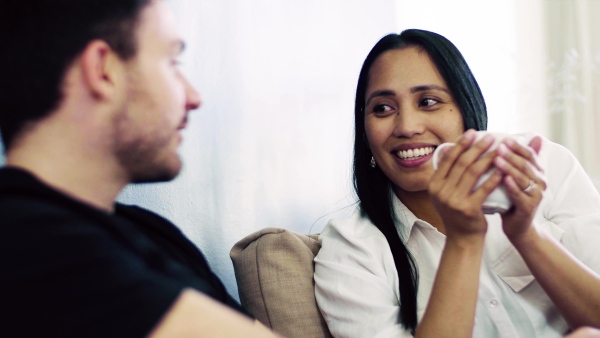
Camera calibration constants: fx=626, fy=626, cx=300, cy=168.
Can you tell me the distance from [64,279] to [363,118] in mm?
1080

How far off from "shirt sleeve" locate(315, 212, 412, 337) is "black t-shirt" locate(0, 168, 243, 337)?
0.67 m

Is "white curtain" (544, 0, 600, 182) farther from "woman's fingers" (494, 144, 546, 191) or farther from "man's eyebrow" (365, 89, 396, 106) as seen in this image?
"woman's fingers" (494, 144, 546, 191)

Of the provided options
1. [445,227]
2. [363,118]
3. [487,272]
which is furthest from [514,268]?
[363,118]

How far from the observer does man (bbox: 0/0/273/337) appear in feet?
1.88

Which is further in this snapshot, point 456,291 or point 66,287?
point 456,291

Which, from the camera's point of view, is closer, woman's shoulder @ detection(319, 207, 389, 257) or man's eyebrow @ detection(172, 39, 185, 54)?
man's eyebrow @ detection(172, 39, 185, 54)

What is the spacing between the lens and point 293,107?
1.71 meters

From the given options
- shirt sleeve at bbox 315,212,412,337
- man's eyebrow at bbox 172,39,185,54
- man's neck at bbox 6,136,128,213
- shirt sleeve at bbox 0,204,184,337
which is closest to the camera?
shirt sleeve at bbox 0,204,184,337

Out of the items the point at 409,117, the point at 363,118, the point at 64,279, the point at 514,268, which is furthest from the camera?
the point at 363,118

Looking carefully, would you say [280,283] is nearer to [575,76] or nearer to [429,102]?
[429,102]

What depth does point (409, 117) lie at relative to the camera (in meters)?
1.40

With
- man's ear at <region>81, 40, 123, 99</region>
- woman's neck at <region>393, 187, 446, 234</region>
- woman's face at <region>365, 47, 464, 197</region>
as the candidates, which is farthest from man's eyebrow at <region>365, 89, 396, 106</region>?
man's ear at <region>81, 40, 123, 99</region>

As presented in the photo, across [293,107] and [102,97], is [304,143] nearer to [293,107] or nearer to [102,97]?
[293,107]

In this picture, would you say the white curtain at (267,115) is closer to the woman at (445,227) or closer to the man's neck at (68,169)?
the woman at (445,227)
